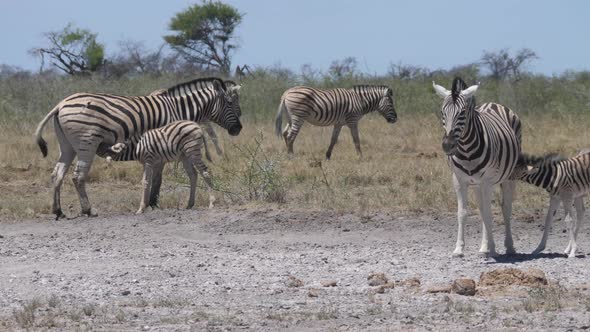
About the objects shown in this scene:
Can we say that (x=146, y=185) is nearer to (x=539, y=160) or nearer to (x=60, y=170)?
(x=60, y=170)

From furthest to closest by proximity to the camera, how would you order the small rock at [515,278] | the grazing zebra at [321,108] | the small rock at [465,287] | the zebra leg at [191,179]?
the grazing zebra at [321,108] < the zebra leg at [191,179] < the small rock at [515,278] < the small rock at [465,287]

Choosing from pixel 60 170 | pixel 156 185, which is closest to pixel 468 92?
pixel 156 185

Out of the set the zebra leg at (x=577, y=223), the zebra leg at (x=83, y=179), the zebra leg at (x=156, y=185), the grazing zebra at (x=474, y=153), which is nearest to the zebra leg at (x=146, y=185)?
the zebra leg at (x=156, y=185)

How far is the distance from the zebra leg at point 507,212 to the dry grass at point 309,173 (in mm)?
1661

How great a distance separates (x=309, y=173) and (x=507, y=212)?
243 inches

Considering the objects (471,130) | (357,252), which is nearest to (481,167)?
(471,130)

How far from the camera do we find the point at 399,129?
24.4m

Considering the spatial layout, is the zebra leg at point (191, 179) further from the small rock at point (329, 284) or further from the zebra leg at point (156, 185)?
the small rock at point (329, 284)

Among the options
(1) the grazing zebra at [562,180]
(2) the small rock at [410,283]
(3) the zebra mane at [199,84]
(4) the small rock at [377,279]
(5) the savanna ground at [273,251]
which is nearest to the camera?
(5) the savanna ground at [273,251]

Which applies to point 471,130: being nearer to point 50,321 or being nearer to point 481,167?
point 481,167

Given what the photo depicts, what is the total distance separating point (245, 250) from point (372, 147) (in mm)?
10929

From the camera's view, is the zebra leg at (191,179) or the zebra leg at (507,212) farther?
the zebra leg at (191,179)

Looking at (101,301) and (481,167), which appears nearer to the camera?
(101,301)

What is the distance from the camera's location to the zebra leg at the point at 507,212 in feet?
36.3
